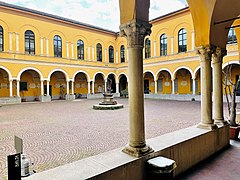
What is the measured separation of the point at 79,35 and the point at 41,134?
2245 cm

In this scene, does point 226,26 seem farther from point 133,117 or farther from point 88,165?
point 88,165

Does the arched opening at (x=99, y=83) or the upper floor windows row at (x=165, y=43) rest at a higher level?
the upper floor windows row at (x=165, y=43)

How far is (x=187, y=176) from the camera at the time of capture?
12.6ft

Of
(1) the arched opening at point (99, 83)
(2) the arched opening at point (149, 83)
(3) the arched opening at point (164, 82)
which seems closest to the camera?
(3) the arched opening at point (164, 82)

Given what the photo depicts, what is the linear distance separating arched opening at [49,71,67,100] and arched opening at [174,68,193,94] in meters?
16.2

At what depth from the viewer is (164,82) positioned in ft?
88.6

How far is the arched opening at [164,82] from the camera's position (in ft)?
86.6

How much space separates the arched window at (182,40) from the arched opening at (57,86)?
16.8 m

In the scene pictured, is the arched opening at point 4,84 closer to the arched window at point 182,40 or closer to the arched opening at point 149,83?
the arched opening at point 149,83

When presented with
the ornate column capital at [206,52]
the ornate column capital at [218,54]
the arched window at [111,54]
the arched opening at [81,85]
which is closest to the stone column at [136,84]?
the ornate column capital at [206,52]

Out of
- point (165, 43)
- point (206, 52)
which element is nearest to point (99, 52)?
point (165, 43)

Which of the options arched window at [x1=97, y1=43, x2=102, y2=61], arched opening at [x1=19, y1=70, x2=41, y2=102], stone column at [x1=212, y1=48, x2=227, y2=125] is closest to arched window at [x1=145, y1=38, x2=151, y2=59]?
arched window at [x1=97, y1=43, x2=102, y2=61]

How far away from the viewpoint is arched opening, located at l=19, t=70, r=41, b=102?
24031mm

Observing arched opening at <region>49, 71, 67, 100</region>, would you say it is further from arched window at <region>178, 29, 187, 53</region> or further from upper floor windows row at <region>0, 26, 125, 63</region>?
arched window at <region>178, 29, 187, 53</region>
